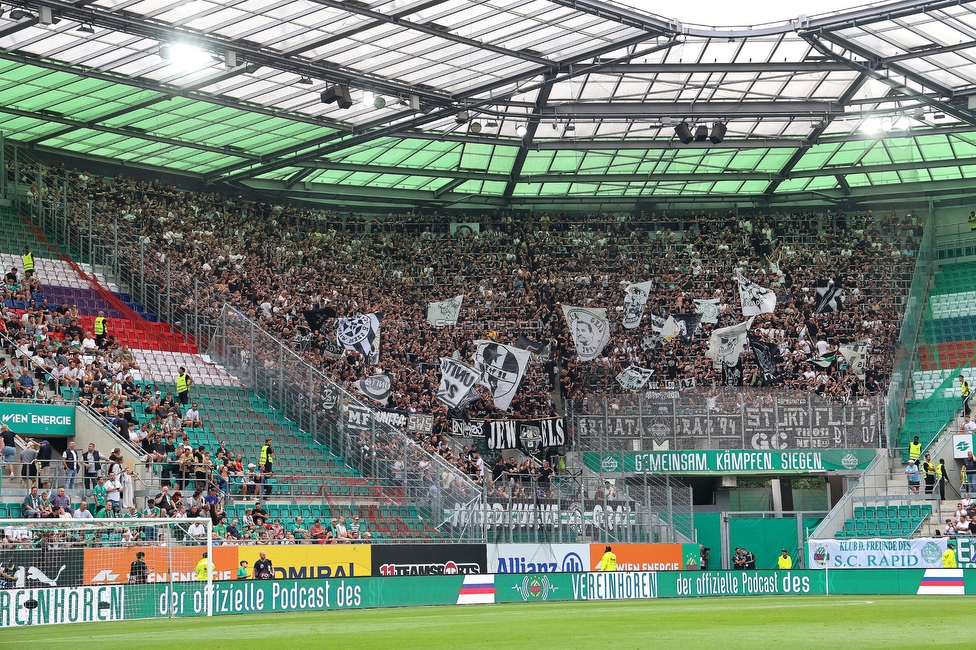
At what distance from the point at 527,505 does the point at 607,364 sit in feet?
38.7

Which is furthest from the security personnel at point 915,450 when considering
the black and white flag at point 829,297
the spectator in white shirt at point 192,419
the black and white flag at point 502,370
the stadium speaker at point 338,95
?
the spectator in white shirt at point 192,419

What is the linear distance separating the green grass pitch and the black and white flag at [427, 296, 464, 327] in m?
21.2

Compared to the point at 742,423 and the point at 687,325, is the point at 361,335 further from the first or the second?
the point at 742,423

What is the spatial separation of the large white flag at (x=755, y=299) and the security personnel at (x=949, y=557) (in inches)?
518

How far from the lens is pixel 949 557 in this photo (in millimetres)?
34219

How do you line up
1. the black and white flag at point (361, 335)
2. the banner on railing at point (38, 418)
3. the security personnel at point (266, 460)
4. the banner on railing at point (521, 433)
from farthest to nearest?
the banner on railing at point (521, 433)
the black and white flag at point (361, 335)
the security personnel at point (266, 460)
the banner on railing at point (38, 418)

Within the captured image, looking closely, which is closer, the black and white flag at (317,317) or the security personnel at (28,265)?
the security personnel at (28,265)

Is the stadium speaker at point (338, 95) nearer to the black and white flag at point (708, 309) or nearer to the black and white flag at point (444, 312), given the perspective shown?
the black and white flag at point (444, 312)

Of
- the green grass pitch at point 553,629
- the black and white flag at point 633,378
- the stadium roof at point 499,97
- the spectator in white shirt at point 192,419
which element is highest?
the stadium roof at point 499,97

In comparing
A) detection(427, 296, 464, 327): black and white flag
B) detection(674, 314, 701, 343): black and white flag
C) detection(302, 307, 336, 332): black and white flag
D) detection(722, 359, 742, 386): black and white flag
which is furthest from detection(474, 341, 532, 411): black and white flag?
detection(722, 359, 742, 386): black and white flag

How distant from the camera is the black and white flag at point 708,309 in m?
45.6

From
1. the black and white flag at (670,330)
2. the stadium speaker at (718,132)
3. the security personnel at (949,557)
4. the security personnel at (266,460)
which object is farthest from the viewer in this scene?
the black and white flag at (670,330)

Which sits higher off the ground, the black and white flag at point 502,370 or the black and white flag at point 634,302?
the black and white flag at point 634,302

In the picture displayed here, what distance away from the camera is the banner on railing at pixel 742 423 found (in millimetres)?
40000
